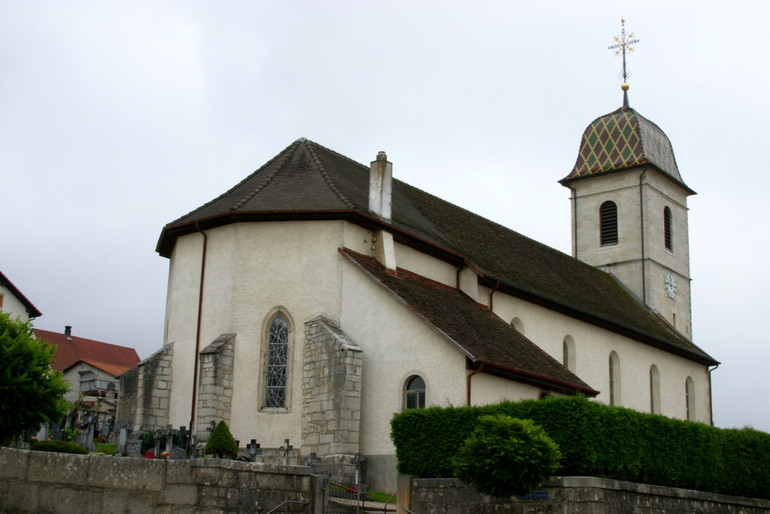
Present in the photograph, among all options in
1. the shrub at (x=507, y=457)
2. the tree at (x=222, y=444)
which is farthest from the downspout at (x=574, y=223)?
the shrub at (x=507, y=457)

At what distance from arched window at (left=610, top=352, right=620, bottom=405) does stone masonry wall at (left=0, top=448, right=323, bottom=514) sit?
20938 mm

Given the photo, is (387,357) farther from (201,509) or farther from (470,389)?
(201,509)

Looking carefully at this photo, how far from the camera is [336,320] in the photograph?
2441cm

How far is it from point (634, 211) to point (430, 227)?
17.7m

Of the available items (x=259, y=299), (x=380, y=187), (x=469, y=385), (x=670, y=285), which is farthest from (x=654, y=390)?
(x=259, y=299)

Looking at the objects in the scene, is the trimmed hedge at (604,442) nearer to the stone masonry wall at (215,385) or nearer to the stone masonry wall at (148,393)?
the stone masonry wall at (215,385)

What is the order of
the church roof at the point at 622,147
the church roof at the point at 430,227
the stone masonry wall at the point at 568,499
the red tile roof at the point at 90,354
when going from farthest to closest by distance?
the red tile roof at the point at 90,354, the church roof at the point at 622,147, the church roof at the point at 430,227, the stone masonry wall at the point at 568,499

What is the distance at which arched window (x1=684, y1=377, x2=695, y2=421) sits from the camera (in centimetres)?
3909

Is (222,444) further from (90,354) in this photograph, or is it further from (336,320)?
(90,354)

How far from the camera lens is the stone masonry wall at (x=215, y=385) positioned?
77.2 feet

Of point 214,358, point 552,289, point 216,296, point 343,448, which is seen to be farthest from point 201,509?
point 552,289

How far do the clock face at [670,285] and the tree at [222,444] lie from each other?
1125 inches

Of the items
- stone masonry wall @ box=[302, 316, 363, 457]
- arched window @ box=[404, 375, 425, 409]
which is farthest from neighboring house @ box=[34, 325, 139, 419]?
arched window @ box=[404, 375, 425, 409]

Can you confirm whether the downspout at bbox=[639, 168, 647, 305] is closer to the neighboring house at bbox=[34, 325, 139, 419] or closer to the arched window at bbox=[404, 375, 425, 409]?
the arched window at bbox=[404, 375, 425, 409]
